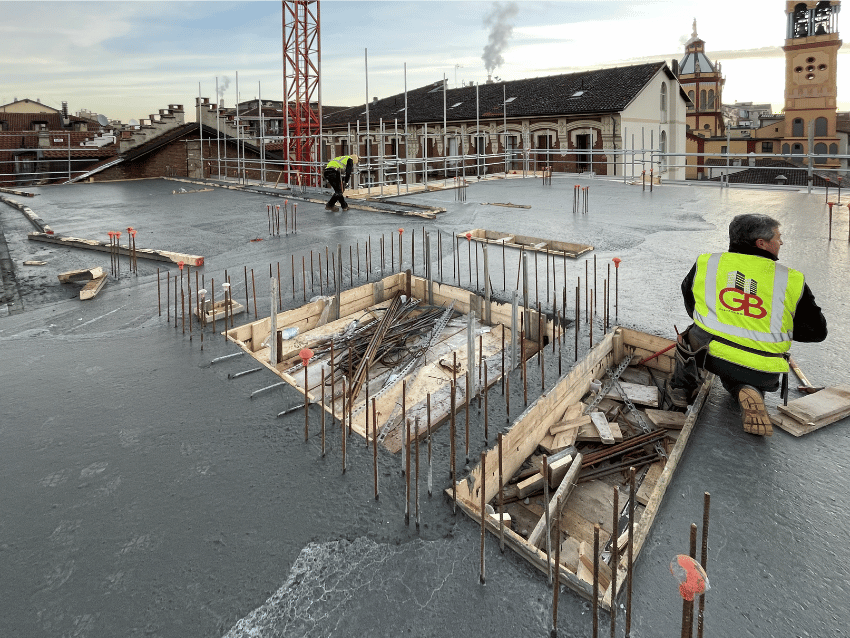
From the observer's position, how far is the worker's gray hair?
3516mm

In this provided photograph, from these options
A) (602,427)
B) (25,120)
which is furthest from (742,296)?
(25,120)

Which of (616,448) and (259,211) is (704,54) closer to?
(259,211)

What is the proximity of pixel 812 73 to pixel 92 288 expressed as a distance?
58.7m

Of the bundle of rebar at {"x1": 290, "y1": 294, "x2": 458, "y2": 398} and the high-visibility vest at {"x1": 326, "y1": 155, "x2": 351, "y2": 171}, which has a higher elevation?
the high-visibility vest at {"x1": 326, "y1": 155, "x2": 351, "y2": 171}

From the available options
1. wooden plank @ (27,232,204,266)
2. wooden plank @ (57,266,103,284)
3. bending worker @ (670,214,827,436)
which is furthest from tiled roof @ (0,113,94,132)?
bending worker @ (670,214,827,436)

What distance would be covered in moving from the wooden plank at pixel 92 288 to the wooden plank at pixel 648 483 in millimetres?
5672

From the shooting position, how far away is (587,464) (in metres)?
3.74

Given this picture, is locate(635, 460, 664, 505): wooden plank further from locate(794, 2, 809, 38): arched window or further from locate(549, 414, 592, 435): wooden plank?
locate(794, 2, 809, 38): arched window

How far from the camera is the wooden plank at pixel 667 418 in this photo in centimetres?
401

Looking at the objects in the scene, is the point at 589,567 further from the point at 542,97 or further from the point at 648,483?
the point at 542,97

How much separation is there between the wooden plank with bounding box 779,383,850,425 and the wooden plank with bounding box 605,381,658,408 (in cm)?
100

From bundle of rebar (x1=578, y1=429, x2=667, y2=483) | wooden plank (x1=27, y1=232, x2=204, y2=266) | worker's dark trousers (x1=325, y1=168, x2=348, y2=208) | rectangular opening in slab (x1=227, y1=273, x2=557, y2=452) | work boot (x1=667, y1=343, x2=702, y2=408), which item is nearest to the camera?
bundle of rebar (x1=578, y1=429, x2=667, y2=483)

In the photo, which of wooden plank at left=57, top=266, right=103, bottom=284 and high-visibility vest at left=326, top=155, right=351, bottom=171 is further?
high-visibility vest at left=326, top=155, right=351, bottom=171

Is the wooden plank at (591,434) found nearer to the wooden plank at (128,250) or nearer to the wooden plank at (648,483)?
the wooden plank at (648,483)
